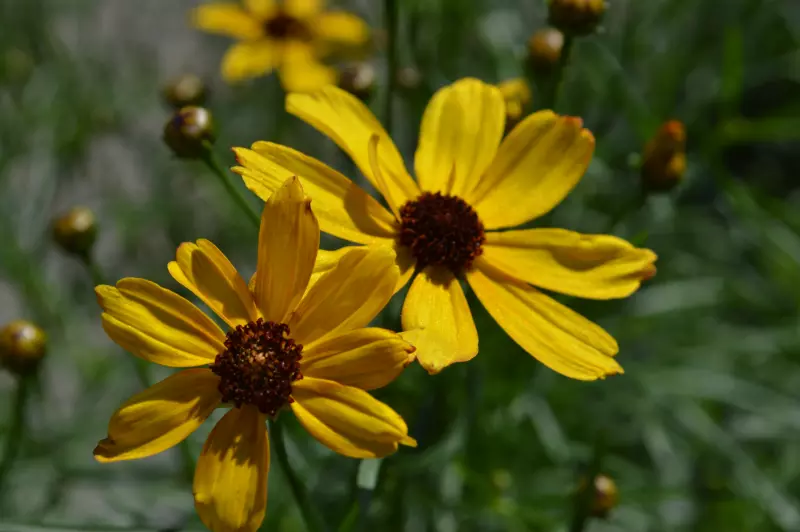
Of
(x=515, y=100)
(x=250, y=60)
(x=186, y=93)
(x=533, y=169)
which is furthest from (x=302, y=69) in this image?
(x=533, y=169)

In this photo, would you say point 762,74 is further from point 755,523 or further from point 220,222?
point 220,222

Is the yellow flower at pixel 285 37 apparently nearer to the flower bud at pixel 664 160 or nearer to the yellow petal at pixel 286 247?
the flower bud at pixel 664 160

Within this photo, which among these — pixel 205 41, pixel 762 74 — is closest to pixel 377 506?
pixel 762 74

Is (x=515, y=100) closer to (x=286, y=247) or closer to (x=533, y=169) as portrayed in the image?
(x=533, y=169)

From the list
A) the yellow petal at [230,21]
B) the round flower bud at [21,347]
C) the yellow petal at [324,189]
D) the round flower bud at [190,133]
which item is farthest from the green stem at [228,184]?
the yellow petal at [230,21]

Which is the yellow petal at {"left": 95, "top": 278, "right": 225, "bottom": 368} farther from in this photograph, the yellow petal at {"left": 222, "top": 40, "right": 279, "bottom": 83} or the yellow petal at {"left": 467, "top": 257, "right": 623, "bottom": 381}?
the yellow petal at {"left": 222, "top": 40, "right": 279, "bottom": 83}

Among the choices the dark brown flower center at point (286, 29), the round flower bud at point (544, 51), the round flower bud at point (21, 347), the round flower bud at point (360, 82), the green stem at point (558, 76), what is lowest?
the round flower bud at point (21, 347)
